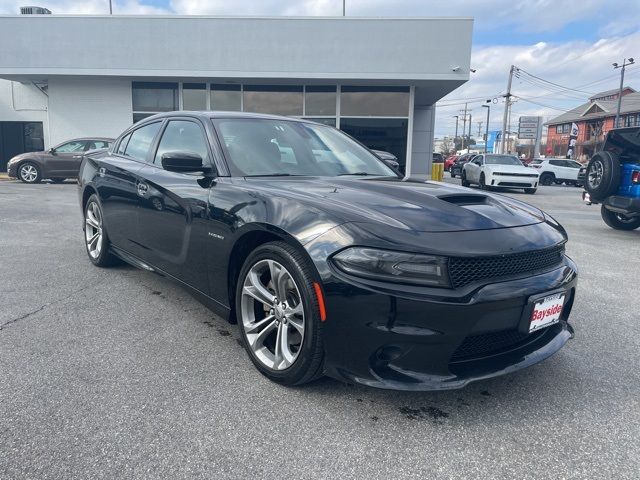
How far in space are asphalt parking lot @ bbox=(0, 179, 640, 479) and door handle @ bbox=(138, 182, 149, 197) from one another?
0.91 meters

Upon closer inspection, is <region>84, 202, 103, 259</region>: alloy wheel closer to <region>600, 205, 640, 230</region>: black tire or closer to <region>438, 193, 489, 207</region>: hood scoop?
<region>438, 193, 489, 207</region>: hood scoop

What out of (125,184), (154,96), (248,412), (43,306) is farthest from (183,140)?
(154,96)

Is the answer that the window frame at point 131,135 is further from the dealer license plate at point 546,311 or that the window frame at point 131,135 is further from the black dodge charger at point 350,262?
the dealer license plate at point 546,311

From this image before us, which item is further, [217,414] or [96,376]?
[96,376]

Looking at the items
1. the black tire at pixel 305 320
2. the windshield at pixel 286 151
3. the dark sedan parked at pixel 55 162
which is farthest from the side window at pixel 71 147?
the black tire at pixel 305 320

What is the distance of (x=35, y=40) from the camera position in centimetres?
1852

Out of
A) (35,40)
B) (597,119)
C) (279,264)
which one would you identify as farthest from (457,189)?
(597,119)

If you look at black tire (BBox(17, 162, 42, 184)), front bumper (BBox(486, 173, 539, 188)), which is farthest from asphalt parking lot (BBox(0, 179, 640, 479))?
front bumper (BBox(486, 173, 539, 188))

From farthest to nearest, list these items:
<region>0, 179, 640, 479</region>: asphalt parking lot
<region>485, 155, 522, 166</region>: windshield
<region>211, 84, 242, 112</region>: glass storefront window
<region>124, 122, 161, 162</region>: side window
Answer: <region>211, 84, 242, 112</region>: glass storefront window → <region>485, 155, 522, 166</region>: windshield → <region>124, 122, 161, 162</region>: side window → <region>0, 179, 640, 479</region>: asphalt parking lot

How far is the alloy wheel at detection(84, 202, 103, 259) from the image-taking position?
501 centimetres

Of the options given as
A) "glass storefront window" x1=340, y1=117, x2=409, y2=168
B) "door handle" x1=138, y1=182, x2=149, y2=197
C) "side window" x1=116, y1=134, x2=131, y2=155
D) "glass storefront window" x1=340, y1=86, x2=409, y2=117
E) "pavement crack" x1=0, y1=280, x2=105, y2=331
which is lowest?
"pavement crack" x1=0, y1=280, x2=105, y2=331

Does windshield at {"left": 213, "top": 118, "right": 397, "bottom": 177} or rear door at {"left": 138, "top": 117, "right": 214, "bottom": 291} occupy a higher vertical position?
windshield at {"left": 213, "top": 118, "right": 397, "bottom": 177}

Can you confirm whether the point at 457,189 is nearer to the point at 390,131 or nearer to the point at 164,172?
the point at 164,172

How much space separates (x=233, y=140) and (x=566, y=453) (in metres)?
2.69
